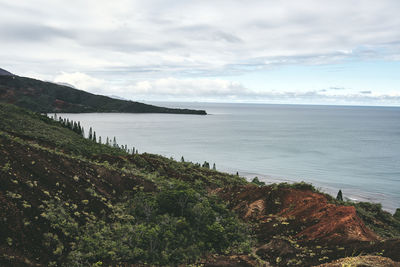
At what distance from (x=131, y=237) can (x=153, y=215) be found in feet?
13.4

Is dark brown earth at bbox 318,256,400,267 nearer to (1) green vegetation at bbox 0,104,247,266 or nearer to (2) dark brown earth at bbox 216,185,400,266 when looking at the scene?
(2) dark brown earth at bbox 216,185,400,266

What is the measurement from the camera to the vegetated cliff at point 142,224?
56.4 ft

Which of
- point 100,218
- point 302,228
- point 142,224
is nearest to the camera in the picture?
point 142,224

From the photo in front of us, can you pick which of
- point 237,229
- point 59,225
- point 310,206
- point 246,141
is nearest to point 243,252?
point 237,229

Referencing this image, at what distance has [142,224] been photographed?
21.4 meters

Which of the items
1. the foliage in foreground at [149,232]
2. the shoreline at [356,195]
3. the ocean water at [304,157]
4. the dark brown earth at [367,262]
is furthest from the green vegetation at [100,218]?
the ocean water at [304,157]

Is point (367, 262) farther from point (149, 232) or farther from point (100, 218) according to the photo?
point (100, 218)

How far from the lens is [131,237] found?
778 inches

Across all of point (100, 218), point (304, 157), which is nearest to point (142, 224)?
point (100, 218)

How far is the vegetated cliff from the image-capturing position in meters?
17.2

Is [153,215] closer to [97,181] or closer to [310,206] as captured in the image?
[97,181]

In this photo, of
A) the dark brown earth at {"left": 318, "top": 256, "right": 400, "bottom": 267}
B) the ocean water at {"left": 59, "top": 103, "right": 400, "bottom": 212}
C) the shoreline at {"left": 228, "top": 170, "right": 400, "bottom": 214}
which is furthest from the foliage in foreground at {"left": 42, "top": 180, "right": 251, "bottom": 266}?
the ocean water at {"left": 59, "top": 103, "right": 400, "bottom": 212}

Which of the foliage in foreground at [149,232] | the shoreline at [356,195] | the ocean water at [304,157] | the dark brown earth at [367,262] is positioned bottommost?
the shoreline at [356,195]

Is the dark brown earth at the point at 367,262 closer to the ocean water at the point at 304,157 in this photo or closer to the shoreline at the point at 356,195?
the shoreline at the point at 356,195
